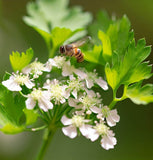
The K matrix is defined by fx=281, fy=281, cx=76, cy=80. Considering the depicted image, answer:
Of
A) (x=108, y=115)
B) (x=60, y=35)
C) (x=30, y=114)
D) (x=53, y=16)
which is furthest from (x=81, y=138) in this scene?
(x=30, y=114)

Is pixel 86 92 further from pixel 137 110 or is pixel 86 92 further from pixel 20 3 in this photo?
pixel 20 3

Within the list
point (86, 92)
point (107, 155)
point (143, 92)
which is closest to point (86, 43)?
point (86, 92)

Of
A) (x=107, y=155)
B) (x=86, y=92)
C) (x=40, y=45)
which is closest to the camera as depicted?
(x=86, y=92)

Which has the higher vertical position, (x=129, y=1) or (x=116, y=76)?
(x=129, y=1)

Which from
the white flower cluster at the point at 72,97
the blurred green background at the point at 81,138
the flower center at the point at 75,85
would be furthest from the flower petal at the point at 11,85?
the blurred green background at the point at 81,138

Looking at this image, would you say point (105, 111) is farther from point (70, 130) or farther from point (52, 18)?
point (52, 18)

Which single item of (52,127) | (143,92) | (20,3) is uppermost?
(20,3)

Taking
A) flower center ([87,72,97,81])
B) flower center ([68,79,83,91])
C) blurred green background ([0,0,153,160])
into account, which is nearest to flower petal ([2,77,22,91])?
flower center ([68,79,83,91])

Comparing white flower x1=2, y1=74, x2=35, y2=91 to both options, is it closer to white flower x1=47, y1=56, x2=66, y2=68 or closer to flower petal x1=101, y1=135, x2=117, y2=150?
white flower x1=47, y1=56, x2=66, y2=68
